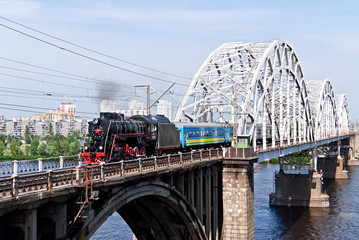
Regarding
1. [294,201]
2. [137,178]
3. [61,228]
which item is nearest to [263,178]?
[294,201]

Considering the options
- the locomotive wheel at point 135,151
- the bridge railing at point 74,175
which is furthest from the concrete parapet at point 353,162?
the locomotive wheel at point 135,151

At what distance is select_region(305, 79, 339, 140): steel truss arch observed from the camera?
99.3m

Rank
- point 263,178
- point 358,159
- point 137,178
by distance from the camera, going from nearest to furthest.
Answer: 1. point 137,178
2. point 263,178
3. point 358,159

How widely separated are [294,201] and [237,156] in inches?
1572

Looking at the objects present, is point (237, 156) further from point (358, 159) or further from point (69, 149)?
point (358, 159)

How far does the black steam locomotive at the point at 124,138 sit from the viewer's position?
2730 centimetres

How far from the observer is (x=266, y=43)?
59438 millimetres

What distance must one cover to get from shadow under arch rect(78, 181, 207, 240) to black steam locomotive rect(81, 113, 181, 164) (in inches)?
115

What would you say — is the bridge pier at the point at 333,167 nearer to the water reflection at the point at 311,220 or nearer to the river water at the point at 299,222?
the river water at the point at 299,222

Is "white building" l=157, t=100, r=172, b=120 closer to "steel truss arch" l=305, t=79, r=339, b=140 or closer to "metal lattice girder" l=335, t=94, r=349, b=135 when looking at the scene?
"steel truss arch" l=305, t=79, r=339, b=140

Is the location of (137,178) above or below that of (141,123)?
below

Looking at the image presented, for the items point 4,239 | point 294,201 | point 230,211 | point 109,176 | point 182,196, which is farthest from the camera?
point 294,201

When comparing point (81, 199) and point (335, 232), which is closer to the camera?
point (81, 199)

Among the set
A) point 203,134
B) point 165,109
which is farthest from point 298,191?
point 203,134
